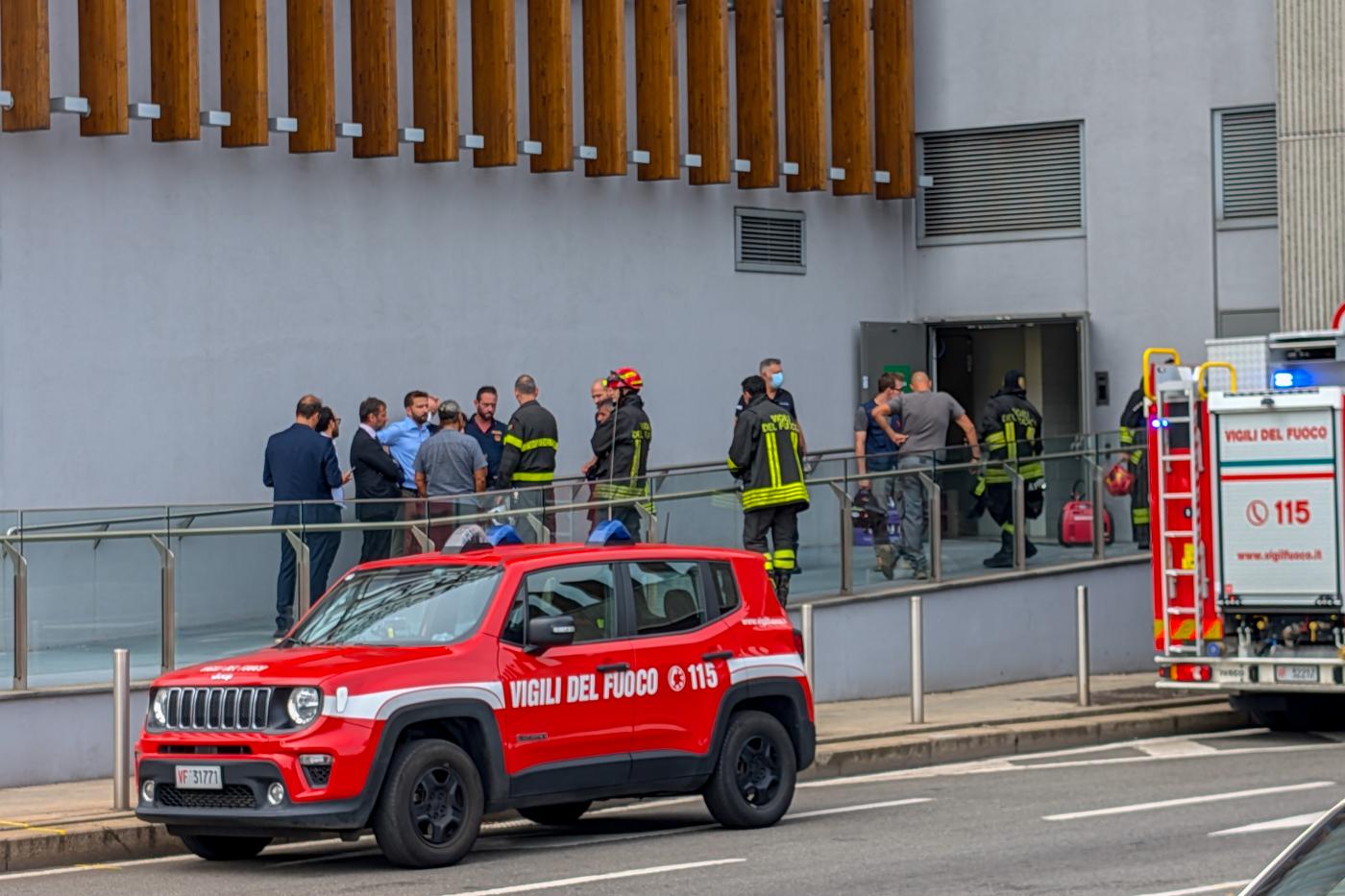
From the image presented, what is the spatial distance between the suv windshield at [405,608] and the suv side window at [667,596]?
0.95 metres

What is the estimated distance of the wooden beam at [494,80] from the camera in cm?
2189

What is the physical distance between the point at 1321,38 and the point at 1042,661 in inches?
300

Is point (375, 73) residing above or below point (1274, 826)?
above

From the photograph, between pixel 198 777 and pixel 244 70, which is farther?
pixel 244 70

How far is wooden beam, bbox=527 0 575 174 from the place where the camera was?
22.5 m

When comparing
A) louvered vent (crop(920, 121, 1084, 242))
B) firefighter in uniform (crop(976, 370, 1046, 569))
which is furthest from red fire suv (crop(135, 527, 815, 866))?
louvered vent (crop(920, 121, 1084, 242))

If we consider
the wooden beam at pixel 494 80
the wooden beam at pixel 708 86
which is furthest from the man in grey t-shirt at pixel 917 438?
the wooden beam at pixel 494 80

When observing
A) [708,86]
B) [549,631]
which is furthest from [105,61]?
[549,631]

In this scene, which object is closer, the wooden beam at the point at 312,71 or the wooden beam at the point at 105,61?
the wooden beam at the point at 105,61

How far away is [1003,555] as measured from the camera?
21703mm

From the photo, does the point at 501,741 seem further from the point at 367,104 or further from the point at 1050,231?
the point at 1050,231

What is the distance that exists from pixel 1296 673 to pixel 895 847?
589cm

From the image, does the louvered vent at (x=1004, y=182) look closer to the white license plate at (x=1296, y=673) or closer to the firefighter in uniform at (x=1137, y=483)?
the firefighter in uniform at (x=1137, y=483)

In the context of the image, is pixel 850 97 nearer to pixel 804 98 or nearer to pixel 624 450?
pixel 804 98
